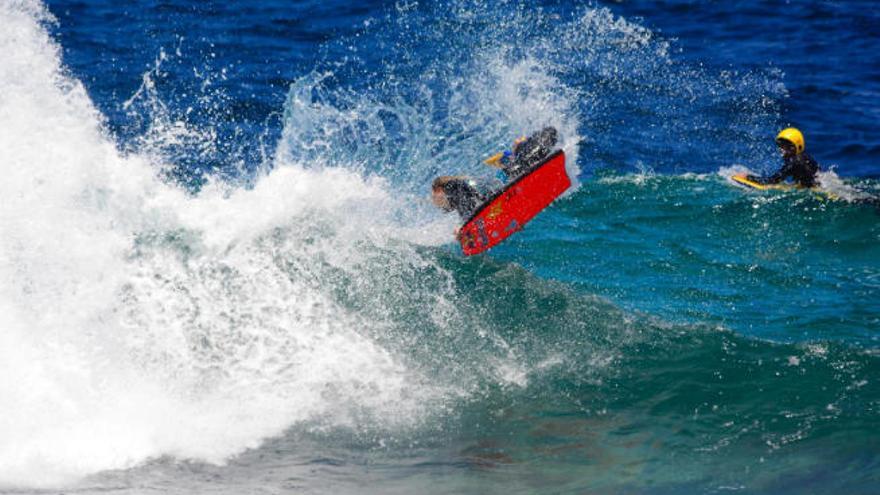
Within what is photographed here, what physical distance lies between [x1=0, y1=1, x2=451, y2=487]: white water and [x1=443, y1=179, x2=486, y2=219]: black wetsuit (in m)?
0.86

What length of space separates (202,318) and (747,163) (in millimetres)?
10373

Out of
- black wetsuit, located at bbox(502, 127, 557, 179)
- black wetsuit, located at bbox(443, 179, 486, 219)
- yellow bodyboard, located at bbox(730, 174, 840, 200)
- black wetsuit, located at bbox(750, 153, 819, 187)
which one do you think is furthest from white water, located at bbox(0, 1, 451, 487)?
black wetsuit, located at bbox(750, 153, 819, 187)

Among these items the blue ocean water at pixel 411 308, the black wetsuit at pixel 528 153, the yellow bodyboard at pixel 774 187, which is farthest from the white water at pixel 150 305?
the yellow bodyboard at pixel 774 187

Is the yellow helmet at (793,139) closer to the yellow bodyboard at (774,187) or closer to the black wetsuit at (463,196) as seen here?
the yellow bodyboard at (774,187)

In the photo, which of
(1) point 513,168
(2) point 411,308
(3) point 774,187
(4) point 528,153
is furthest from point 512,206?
(3) point 774,187

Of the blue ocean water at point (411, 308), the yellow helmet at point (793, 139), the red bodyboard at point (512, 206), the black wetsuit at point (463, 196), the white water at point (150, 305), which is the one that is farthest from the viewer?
the yellow helmet at point (793, 139)

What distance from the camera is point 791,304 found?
404 inches

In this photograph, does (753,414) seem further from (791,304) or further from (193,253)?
(193,253)

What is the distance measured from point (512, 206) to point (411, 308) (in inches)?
69.8

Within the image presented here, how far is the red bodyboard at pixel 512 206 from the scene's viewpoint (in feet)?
34.1

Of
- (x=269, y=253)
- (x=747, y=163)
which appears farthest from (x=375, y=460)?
(x=747, y=163)

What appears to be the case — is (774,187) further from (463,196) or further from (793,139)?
(463,196)

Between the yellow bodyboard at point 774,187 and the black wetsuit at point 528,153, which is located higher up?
the black wetsuit at point 528,153

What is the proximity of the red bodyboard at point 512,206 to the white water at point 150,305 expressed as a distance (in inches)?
36.0
